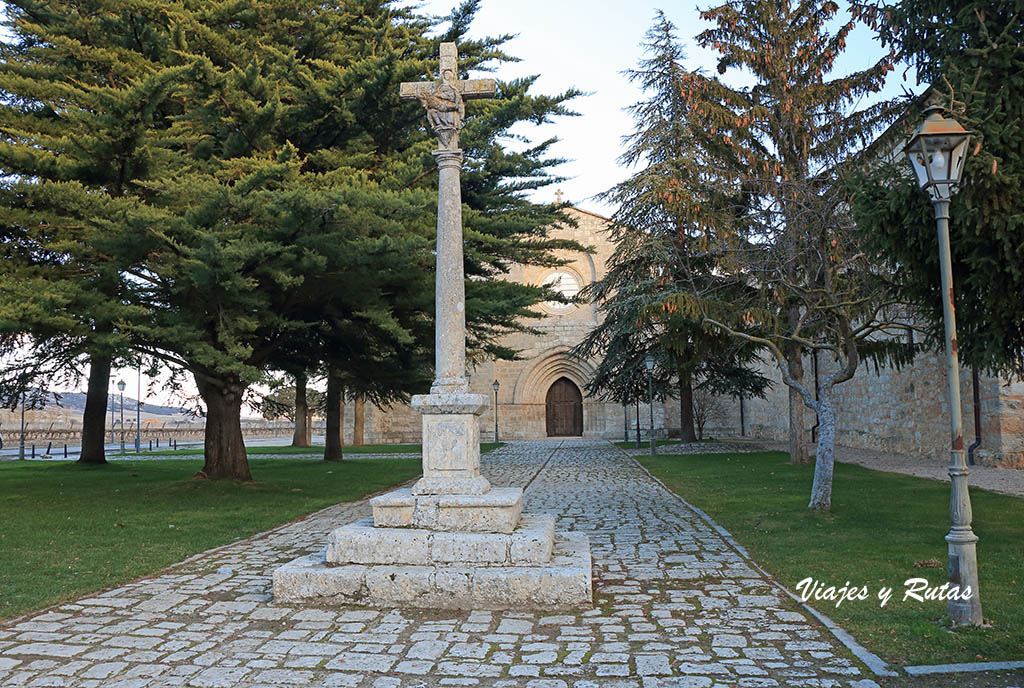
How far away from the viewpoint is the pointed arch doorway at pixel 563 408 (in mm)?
36656

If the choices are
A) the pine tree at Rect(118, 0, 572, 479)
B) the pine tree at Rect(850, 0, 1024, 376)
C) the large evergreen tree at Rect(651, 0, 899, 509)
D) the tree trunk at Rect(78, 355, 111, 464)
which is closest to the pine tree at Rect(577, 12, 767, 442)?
the large evergreen tree at Rect(651, 0, 899, 509)

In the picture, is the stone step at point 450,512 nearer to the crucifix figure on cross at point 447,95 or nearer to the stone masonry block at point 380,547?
the stone masonry block at point 380,547

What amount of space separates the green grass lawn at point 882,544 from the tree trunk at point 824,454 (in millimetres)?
217

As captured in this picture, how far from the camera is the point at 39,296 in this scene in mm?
9633

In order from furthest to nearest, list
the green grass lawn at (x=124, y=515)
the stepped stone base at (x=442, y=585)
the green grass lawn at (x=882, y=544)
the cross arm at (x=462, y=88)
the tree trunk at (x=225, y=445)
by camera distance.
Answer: the tree trunk at (x=225, y=445)
the cross arm at (x=462, y=88)
the green grass lawn at (x=124, y=515)
the stepped stone base at (x=442, y=585)
the green grass lawn at (x=882, y=544)

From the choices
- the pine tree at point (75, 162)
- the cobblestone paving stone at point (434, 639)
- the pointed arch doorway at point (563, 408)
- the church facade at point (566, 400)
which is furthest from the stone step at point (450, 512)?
the pointed arch doorway at point (563, 408)

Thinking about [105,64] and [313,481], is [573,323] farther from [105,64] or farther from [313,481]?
[105,64]

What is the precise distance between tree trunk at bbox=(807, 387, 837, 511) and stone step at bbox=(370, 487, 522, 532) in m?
5.16

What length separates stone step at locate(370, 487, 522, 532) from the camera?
6.35 m

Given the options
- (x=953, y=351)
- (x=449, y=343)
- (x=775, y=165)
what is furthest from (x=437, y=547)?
(x=775, y=165)

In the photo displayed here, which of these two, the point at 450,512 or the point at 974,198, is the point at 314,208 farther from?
the point at 974,198

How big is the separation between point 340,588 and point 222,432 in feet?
33.6

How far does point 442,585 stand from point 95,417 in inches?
767

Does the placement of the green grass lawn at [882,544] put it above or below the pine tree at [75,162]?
below
